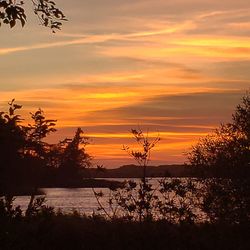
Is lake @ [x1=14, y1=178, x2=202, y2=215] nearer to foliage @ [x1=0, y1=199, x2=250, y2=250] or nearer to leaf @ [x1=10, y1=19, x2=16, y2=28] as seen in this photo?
foliage @ [x1=0, y1=199, x2=250, y2=250]

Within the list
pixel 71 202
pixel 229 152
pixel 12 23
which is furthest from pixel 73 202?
pixel 12 23

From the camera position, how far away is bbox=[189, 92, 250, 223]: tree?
1738 centimetres

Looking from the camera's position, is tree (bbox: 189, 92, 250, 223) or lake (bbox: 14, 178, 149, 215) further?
lake (bbox: 14, 178, 149, 215)

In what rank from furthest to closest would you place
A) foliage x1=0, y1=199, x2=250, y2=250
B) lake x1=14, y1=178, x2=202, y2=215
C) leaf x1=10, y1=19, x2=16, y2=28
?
1. lake x1=14, y1=178, x2=202, y2=215
2. foliage x1=0, y1=199, x2=250, y2=250
3. leaf x1=10, y1=19, x2=16, y2=28

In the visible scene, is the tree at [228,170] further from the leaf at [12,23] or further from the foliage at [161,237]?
the leaf at [12,23]

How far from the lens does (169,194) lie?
52.5 ft

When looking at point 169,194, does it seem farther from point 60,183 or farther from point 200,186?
point 60,183

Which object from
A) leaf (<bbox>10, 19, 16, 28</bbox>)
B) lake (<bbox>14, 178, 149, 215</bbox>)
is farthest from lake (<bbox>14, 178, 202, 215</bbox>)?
leaf (<bbox>10, 19, 16, 28</bbox>)

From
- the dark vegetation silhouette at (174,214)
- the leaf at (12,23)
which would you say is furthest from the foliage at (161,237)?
the leaf at (12,23)

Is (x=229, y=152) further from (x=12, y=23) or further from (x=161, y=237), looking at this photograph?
(x=12, y=23)

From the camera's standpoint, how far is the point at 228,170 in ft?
62.2

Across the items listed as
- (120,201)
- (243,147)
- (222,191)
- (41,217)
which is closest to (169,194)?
(120,201)

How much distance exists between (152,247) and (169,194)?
4.67 ft

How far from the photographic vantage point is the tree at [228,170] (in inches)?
684
